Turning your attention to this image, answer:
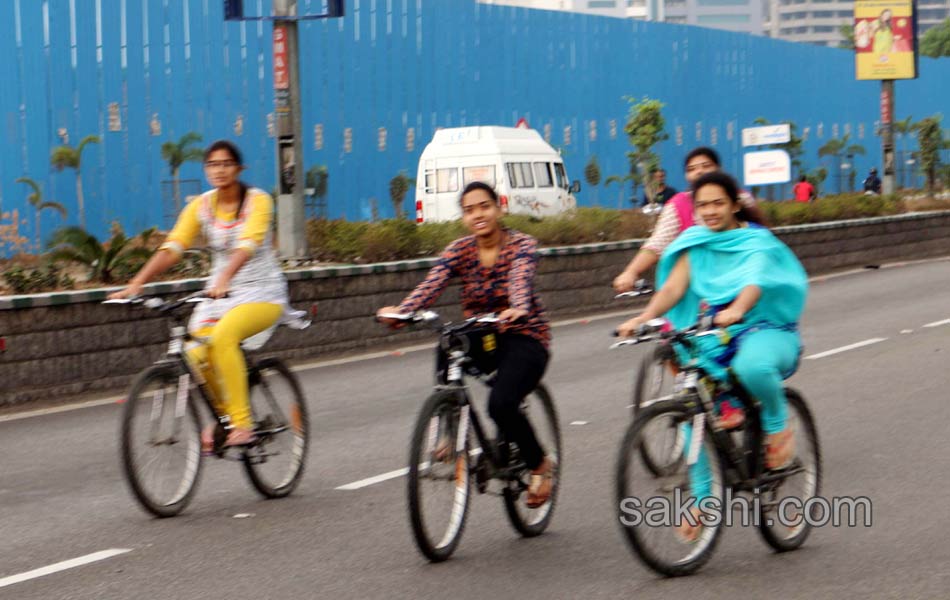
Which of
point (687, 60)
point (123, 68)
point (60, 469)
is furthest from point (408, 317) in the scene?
point (687, 60)

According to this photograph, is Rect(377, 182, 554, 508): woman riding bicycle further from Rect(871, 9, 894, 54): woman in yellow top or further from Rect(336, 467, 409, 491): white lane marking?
Rect(871, 9, 894, 54): woman in yellow top

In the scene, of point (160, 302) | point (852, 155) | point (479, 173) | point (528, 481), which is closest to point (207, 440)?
A: point (160, 302)

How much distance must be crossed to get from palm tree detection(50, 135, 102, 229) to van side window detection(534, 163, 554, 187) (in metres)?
9.68

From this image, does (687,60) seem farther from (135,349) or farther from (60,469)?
(60,469)

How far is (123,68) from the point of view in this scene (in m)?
36.8

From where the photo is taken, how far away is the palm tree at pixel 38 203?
32.8 metres

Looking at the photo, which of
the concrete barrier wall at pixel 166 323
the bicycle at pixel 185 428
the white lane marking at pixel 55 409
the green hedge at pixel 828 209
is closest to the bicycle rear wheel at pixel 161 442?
the bicycle at pixel 185 428

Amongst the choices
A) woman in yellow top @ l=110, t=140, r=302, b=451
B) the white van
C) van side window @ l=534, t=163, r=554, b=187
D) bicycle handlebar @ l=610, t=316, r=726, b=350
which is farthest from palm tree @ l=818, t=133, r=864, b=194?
bicycle handlebar @ l=610, t=316, r=726, b=350

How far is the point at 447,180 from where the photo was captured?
1228 inches

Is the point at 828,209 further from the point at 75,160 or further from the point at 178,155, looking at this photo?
the point at 75,160

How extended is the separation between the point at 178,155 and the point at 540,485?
30.7 meters

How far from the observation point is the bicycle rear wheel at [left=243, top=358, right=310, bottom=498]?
324 inches

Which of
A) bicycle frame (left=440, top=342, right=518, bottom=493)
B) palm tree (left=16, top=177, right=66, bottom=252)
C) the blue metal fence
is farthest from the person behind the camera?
the blue metal fence

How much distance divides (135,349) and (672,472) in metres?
8.88
